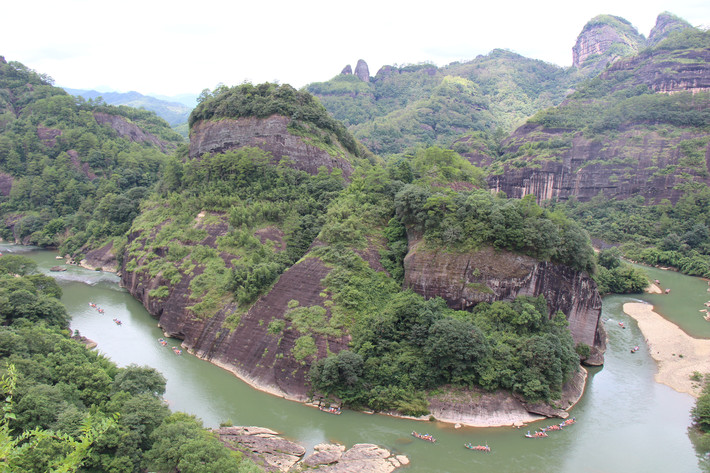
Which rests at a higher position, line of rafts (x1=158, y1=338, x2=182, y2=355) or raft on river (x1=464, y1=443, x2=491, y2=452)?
raft on river (x1=464, y1=443, x2=491, y2=452)

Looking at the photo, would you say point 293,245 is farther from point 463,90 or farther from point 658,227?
point 463,90

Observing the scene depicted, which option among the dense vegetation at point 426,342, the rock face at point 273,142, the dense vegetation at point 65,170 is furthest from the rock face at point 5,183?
the dense vegetation at point 426,342

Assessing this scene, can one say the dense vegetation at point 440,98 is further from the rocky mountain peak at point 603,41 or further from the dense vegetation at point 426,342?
the dense vegetation at point 426,342

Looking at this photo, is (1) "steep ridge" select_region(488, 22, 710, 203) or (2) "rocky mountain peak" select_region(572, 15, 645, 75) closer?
(1) "steep ridge" select_region(488, 22, 710, 203)

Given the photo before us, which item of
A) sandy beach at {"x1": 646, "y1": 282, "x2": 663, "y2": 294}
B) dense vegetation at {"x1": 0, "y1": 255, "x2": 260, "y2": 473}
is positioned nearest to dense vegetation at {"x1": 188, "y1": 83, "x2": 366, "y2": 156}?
dense vegetation at {"x1": 0, "y1": 255, "x2": 260, "y2": 473}

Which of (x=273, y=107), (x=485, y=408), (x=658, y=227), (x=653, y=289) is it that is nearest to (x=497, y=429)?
(x=485, y=408)

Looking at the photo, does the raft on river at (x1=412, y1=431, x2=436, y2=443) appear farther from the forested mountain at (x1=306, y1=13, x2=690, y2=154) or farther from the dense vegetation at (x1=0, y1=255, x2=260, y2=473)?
the forested mountain at (x1=306, y1=13, x2=690, y2=154)
